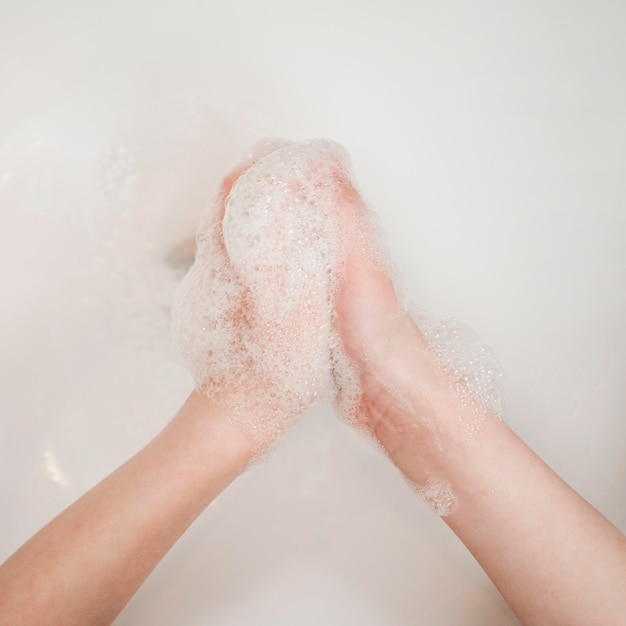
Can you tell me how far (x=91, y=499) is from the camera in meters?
0.68

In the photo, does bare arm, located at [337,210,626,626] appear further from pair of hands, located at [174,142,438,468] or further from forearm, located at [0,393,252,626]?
forearm, located at [0,393,252,626]

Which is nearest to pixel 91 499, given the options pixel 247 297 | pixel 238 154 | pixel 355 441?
pixel 247 297

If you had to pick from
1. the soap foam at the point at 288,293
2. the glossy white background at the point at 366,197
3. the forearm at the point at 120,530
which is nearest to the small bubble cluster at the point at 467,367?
the soap foam at the point at 288,293

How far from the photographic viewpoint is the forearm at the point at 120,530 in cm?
62

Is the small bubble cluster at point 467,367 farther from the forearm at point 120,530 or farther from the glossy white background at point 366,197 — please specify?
the forearm at point 120,530

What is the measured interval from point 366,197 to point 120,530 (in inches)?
21.7

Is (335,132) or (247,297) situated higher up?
(335,132)

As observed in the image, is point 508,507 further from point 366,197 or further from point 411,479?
point 366,197

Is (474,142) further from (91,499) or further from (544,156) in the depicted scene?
(91,499)

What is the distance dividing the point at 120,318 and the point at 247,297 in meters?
0.29

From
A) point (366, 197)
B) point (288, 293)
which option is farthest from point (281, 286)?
point (366, 197)

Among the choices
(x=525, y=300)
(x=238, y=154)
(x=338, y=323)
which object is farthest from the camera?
(x=238, y=154)

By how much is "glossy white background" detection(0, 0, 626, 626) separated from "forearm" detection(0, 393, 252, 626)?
220 mm

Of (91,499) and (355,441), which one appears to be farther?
(355,441)
